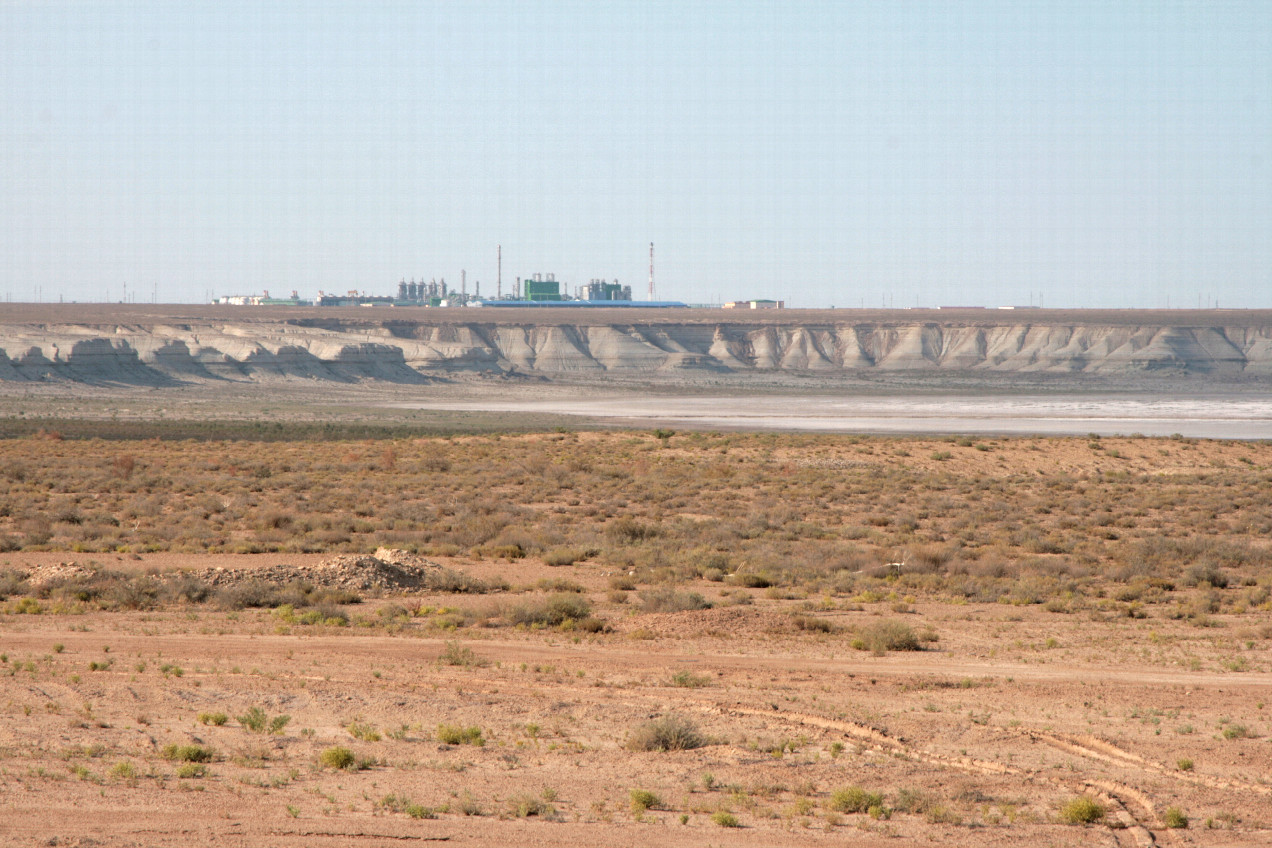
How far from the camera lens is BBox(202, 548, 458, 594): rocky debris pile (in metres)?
17.5

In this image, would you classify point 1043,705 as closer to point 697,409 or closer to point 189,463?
point 189,463

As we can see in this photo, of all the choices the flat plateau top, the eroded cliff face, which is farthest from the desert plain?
the flat plateau top

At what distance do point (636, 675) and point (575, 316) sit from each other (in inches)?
6449

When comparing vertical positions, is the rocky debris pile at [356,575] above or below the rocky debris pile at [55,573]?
below

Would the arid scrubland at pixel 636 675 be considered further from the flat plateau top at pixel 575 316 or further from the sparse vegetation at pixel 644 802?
the flat plateau top at pixel 575 316

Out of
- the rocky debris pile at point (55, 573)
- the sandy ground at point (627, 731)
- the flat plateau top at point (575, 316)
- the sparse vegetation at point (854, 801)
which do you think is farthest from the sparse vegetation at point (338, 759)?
the flat plateau top at point (575, 316)

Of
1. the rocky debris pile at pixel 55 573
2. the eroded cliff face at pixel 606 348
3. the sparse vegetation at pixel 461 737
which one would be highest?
the eroded cliff face at pixel 606 348

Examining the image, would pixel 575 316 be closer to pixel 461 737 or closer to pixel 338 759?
pixel 461 737

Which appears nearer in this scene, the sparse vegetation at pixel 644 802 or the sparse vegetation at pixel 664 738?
the sparse vegetation at pixel 644 802

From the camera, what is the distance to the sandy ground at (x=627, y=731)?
306 inches

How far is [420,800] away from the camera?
8164 mm

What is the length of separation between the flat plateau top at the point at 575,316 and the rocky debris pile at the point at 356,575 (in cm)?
12948

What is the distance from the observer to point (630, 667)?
12734 mm

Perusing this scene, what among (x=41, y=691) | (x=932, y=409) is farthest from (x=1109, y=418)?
(x=41, y=691)
